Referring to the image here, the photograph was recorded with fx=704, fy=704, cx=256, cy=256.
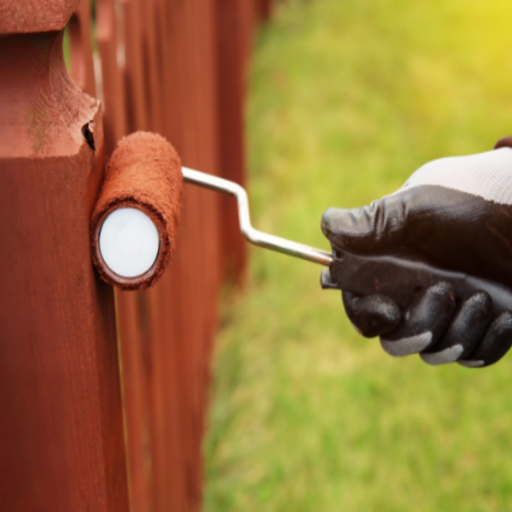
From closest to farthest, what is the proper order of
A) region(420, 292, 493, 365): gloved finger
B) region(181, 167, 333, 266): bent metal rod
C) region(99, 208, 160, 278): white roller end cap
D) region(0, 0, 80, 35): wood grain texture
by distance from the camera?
region(0, 0, 80, 35): wood grain texture
region(99, 208, 160, 278): white roller end cap
region(181, 167, 333, 266): bent metal rod
region(420, 292, 493, 365): gloved finger

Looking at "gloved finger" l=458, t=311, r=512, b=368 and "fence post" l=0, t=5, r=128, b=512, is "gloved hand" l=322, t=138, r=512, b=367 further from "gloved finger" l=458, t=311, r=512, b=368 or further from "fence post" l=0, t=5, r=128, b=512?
"fence post" l=0, t=5, r=128, b=512

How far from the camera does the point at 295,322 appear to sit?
2994 mm

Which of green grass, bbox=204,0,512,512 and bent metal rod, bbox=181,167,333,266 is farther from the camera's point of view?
green grass, bbox=204,0,512,512

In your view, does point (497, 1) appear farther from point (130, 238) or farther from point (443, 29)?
point (130, 238)

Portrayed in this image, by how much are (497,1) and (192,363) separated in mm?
5756

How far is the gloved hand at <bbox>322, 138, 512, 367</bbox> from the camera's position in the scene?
3.19 ft

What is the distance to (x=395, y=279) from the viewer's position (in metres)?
1.00

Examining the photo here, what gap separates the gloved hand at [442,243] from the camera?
3.19 ft

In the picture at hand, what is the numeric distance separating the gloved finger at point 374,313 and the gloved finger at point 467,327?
9 cm

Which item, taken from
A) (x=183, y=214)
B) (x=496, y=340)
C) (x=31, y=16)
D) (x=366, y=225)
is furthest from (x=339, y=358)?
(x=31, y=16)

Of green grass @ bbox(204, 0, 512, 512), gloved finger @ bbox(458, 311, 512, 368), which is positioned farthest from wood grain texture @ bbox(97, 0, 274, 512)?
gloved finger @ bbox(458, 311, 512, 368)

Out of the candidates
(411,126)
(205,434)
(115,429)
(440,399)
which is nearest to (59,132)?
(115,429)

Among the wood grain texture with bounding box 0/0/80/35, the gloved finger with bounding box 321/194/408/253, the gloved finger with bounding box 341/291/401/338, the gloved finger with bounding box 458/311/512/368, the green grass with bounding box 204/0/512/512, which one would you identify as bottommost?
the green grass with bounding box 204/0/512/512

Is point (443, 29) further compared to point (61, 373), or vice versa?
point (443, 29)
